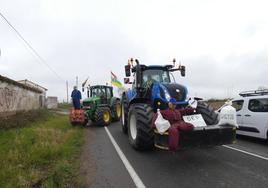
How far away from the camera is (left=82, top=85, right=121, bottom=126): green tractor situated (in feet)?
42.1

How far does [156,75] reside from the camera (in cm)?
783

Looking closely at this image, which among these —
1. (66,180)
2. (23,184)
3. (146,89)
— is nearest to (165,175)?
(66,180)

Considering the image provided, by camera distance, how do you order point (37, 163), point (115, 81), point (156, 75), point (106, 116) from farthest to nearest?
point (115, 81) → point (106, 116) → point (156, 75) → point (37, 163)

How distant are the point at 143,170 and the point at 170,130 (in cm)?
112

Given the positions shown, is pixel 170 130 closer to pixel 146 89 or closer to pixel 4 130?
pixel 146 89

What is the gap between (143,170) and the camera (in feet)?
15.5

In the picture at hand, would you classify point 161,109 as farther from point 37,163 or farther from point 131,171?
point 37,163

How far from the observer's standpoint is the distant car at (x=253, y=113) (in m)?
7.20

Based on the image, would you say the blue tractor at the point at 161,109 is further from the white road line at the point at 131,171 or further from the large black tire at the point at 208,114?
the white road line at the point at 131,171

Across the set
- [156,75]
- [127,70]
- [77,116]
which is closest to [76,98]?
[77,116]

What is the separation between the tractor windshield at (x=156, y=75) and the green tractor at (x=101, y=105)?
5.79 metres

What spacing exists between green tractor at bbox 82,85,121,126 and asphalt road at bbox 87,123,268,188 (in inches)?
240

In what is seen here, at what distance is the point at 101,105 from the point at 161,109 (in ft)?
26.4

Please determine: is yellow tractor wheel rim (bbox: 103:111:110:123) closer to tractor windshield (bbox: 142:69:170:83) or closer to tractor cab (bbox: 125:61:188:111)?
tractor cab (bbox: 125:61:188:111)
